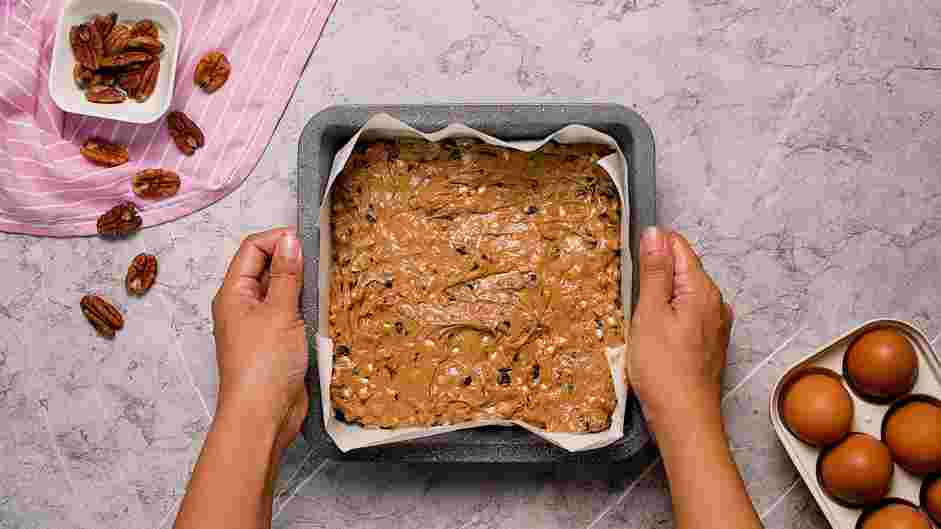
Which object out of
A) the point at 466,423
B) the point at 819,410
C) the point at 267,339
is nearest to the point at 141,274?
the point at 267,339

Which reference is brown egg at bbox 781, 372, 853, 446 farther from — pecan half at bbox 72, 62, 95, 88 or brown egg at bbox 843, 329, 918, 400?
pecan half at bbox 72, 62, 95, 88

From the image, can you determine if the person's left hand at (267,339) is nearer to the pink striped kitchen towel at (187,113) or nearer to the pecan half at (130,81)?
the pink striped kitchen towel at (187,113)

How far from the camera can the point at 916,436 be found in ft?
3.92

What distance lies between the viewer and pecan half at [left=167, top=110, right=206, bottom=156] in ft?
4.50

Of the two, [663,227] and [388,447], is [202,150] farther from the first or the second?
[663,227]

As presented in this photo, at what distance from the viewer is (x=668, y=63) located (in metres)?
1.38

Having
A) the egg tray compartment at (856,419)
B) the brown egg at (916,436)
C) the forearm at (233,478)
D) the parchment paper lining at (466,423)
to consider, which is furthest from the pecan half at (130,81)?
the brown egg at (916,436)

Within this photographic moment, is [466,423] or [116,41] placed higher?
[116,41]

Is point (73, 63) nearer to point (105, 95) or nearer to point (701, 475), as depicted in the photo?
point (105, 95)

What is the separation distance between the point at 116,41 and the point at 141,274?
35 centimetres

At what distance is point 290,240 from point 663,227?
1.80ft

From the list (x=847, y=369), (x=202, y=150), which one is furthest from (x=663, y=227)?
(x=202, y=150)

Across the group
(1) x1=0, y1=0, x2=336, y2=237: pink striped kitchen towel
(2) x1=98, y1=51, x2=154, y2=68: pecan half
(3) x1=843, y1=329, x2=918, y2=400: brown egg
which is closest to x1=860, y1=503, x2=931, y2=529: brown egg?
(3) x1=843, y1=329, x2=918, y2=400: brown egg

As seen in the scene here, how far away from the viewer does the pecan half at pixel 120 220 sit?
137 centimetres
